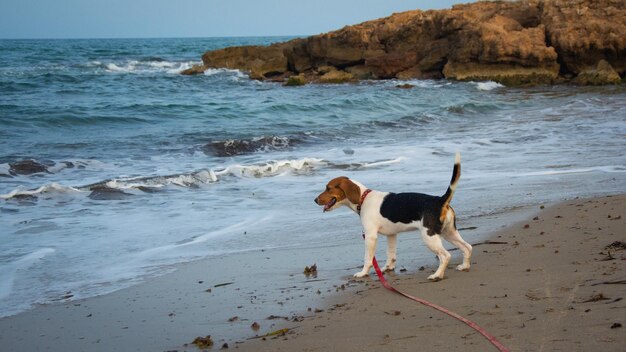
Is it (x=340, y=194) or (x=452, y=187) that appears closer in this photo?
(x=452, y=187)

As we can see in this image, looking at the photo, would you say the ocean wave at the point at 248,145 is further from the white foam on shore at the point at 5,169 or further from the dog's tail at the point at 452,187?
the dog's tail at the point at 452,187

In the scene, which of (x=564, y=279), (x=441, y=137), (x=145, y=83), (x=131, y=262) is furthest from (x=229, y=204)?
(x=145, y=83)

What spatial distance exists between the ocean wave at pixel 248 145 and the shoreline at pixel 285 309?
30.4ft

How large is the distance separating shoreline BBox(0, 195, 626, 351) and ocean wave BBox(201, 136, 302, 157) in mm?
9268

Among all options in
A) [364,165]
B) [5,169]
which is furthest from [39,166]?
[364,165]

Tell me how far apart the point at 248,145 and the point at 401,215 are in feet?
A: 36.3

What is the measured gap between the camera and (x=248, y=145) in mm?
16859

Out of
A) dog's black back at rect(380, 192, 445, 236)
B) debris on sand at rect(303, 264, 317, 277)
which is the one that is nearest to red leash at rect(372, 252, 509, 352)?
dog's black back at rect(380, 192, 445, 236)

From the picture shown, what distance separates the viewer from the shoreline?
177 inches

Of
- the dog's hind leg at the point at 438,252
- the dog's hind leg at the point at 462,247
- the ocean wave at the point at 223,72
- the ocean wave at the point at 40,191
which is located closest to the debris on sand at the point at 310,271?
the dog's hind leg at the point at 438,252

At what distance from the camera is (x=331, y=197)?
6.57 m

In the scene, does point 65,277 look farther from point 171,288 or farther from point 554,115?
point 554,115

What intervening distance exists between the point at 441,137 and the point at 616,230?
10.6 metres

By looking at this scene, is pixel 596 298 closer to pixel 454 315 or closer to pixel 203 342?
pixel 454 315
